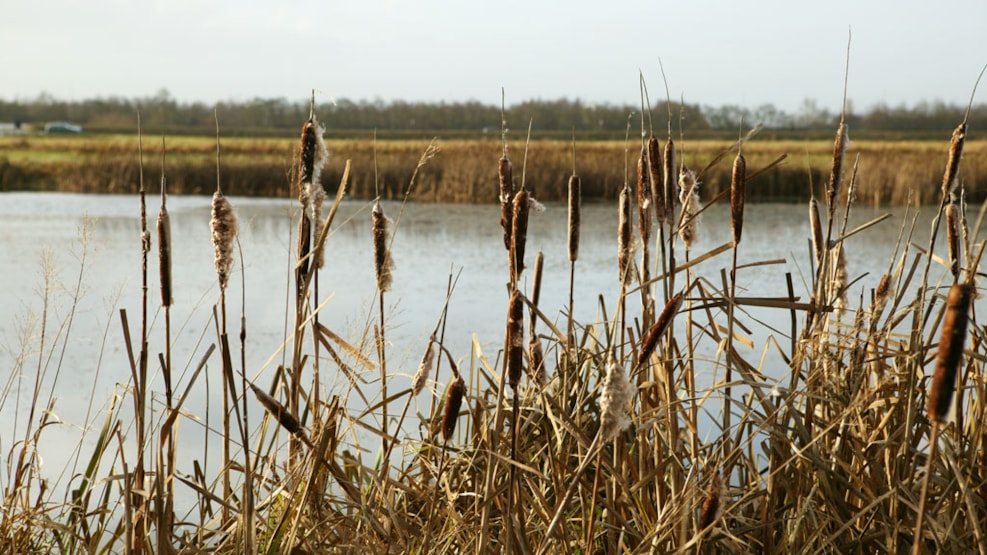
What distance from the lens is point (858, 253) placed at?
8.89m

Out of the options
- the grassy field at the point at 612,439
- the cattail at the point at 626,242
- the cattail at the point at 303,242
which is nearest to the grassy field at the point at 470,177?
the grassy field at the point at 612,439

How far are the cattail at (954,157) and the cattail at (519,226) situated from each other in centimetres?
97

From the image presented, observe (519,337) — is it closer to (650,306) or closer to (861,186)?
(650,306)

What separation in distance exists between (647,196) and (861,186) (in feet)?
46.0

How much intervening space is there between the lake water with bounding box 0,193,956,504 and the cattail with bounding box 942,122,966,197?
0.49m

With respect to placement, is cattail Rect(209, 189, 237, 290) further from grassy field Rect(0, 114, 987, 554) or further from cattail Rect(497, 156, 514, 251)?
cattail Rect(497, 156, 514, 251)

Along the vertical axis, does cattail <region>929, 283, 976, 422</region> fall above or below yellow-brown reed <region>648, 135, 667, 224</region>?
below

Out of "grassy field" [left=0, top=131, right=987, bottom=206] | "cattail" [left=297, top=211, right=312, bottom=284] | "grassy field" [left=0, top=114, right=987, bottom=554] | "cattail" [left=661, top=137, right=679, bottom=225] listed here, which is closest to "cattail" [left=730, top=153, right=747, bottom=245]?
"grassy field" [left=0, top=114, right=987, bottom=554]

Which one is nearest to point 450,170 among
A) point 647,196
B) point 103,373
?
point 103,373

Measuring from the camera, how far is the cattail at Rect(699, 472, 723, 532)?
1324 mm

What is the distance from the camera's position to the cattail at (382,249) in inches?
72.2

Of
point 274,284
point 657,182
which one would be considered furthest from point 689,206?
point 274,284

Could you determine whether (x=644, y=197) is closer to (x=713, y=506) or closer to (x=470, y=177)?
(x=713, y=506)

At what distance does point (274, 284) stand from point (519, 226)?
6.15 m
